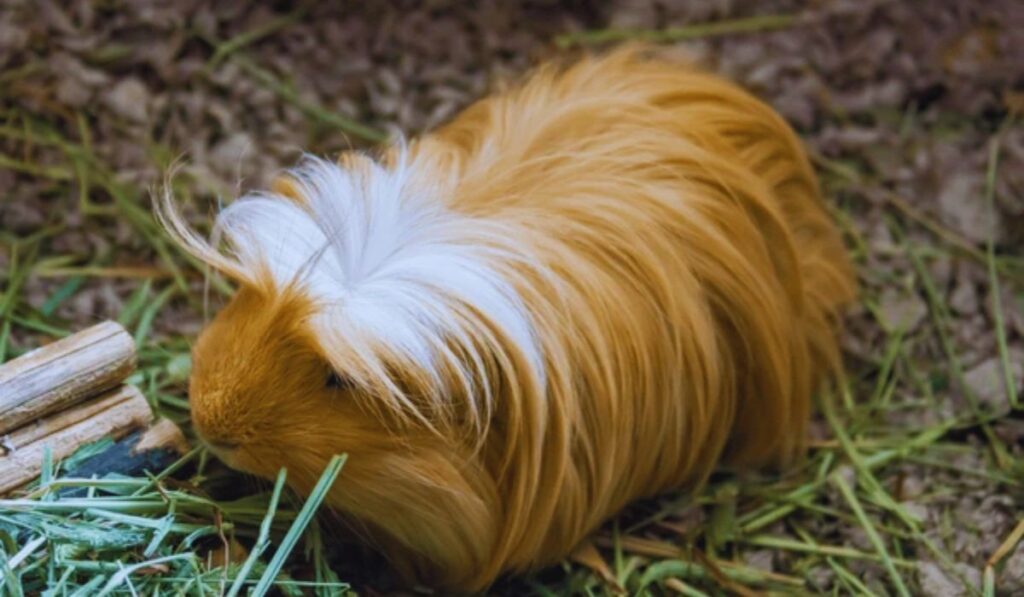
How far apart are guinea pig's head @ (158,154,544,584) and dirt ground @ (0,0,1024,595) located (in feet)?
0.89

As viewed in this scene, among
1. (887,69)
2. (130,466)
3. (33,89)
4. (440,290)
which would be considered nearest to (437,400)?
(440,290)

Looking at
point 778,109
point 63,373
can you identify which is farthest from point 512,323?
point 778,109

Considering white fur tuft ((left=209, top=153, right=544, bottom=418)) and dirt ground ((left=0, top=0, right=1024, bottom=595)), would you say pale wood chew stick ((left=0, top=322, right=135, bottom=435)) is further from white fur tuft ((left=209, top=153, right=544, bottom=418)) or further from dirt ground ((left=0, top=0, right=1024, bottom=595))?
dirt ground ((left=0, top=0, right=1024, bottom=595))

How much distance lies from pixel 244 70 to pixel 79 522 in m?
1.22

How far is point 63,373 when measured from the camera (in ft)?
5.75

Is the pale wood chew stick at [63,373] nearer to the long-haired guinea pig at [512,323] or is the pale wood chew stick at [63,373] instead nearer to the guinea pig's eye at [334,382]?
the long-haired guinea pig at [512,323]

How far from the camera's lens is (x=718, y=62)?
2781 mm

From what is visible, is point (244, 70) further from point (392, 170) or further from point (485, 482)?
point (485, 482)

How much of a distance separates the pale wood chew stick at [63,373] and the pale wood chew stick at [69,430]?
1 centimetres

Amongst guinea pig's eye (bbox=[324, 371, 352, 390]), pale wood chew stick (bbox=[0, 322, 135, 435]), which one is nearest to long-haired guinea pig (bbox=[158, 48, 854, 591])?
guinea pig's eye (bbox=[324, 371, 352, 390])

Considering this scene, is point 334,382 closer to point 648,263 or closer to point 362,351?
point 362,351

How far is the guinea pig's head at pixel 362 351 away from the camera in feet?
5.49

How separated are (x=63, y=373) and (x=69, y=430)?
76 millimetres

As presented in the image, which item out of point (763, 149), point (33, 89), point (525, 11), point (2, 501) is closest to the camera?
point (2, 501)
